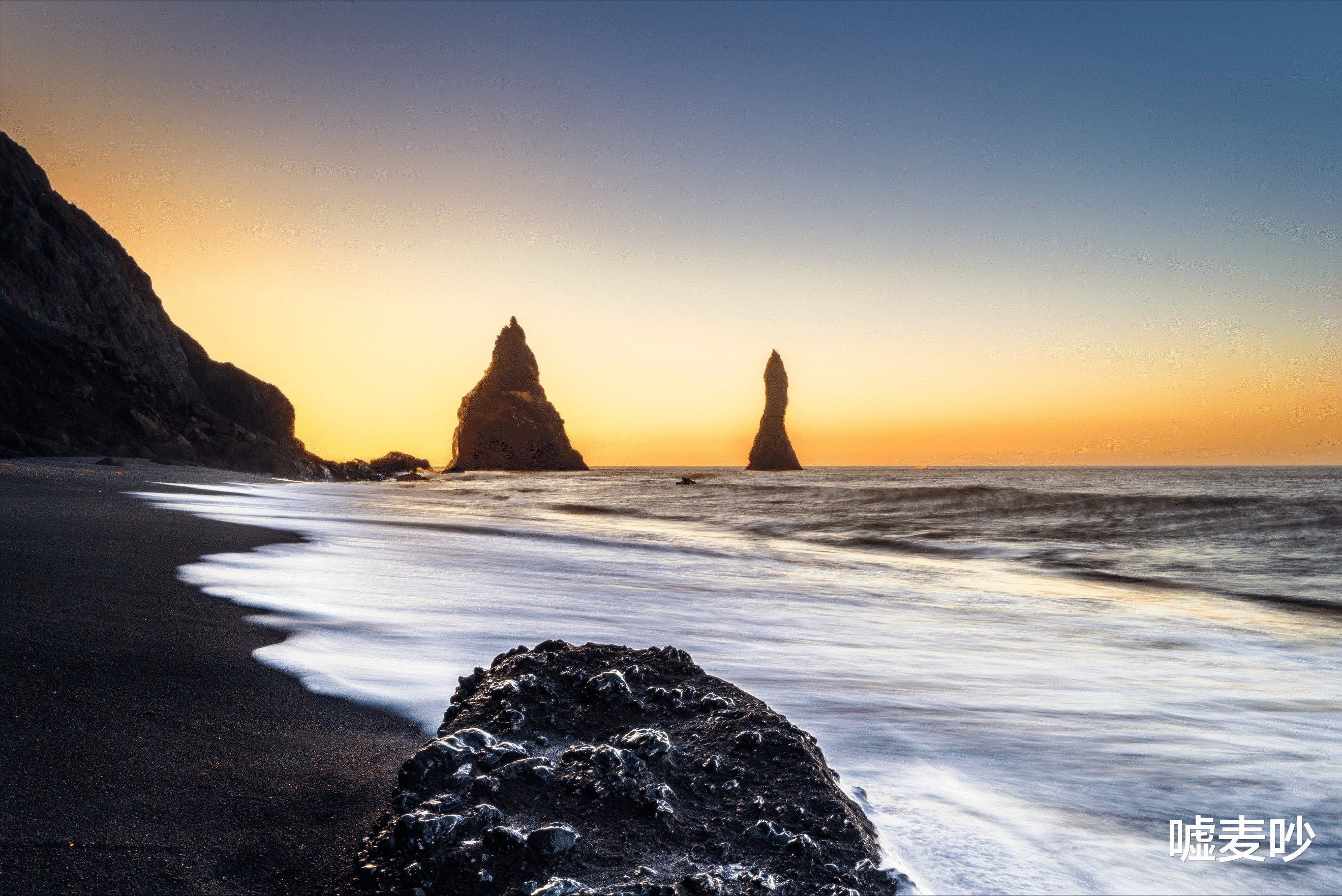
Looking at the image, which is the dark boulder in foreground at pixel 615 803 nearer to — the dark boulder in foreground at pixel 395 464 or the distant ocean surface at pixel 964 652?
the distant ocean surface at pixel 964 652

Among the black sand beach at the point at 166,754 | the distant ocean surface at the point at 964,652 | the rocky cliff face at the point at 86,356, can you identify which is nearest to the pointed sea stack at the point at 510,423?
the rocky cliff face at the point at 86,356

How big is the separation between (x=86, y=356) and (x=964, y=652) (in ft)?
95.4

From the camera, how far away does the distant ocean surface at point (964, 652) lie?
66.1 inches

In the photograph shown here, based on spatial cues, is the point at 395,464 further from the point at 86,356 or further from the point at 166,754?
the point at 166,754

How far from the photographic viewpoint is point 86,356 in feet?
77.0

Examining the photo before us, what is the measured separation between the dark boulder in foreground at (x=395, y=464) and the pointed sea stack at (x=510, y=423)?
19497mm

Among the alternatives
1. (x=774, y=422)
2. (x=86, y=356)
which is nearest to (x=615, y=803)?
(x=86, y=356)

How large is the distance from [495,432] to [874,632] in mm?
91123

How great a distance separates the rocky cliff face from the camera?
69.2 feet

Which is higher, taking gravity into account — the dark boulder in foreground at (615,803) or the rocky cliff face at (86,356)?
the rocky cliff face at (86,356)

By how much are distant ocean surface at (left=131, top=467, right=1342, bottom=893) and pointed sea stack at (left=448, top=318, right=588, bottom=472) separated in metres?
82.1

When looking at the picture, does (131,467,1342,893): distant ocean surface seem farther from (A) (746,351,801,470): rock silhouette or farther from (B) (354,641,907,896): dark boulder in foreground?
(A) (746,351,801,470): rock silhouette

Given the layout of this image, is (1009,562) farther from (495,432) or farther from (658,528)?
(495,432)

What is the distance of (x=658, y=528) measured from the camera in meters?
14.3
